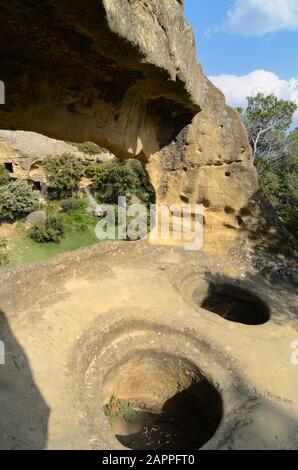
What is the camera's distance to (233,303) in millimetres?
7812

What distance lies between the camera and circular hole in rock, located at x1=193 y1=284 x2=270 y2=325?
7.37 meters

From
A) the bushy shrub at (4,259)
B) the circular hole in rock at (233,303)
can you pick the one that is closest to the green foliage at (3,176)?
the bushy shrub at (4,259)

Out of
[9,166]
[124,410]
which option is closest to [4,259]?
[9,166]

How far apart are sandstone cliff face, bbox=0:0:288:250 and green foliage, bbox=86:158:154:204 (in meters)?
12.3

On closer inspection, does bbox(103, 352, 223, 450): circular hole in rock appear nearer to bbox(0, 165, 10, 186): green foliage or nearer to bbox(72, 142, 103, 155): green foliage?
bbox(0, 165, 10, 186): green foliage

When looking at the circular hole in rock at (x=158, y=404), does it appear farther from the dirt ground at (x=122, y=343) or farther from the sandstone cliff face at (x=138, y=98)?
the sandstone cliff face at (x=138, y=98)

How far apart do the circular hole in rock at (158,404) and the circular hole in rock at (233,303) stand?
6.69 feet

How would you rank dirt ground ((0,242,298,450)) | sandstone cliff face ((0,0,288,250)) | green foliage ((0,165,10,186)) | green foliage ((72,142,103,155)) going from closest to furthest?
sandstone cliff face ((0,0,288,250)) → dirt ground ((0,242,298,450)) → green foliage ((0,165,10,186)) → green foliage ((72,142,103,155))

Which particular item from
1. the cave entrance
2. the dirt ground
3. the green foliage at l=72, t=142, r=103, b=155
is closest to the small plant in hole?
the dirt ground

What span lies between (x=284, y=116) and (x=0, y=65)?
2174cm

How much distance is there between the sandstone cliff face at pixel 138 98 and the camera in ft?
12.3

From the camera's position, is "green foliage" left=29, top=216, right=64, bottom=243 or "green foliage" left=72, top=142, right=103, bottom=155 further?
"green foliage" left=72, top=142, right=103, bottom=155

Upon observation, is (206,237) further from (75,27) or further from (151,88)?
(75,27)
